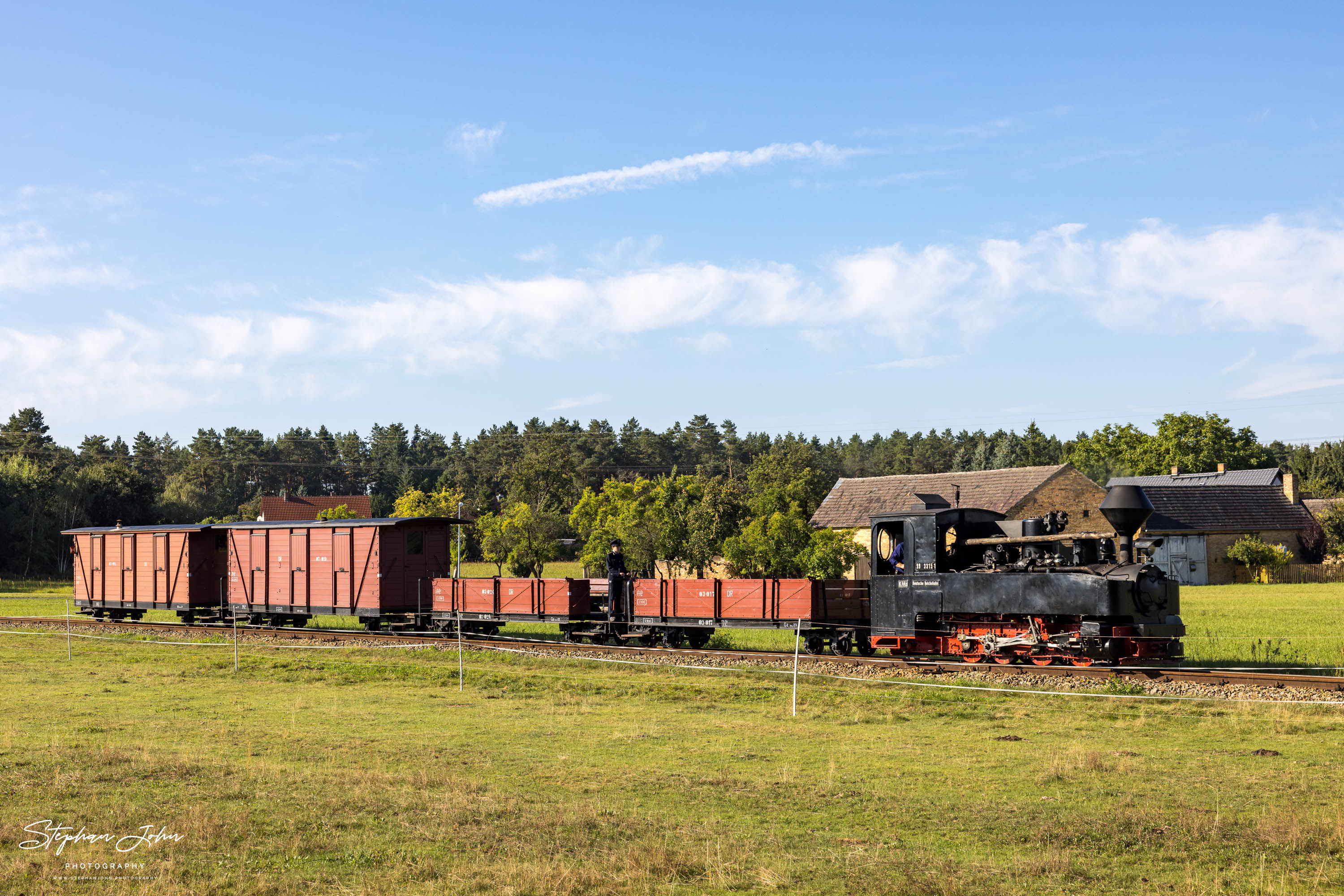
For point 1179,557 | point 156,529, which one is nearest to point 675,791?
point 156,529

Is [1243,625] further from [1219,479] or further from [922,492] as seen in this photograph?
[1219,479]

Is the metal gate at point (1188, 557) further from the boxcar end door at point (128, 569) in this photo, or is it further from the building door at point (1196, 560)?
the boxcar end door at point (128, 569)

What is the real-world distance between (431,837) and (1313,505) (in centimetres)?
9183

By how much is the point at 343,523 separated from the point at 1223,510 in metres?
55.7

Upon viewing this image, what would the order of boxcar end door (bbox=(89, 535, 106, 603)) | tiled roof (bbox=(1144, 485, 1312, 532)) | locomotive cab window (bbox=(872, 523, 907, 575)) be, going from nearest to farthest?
locomotive cab window (bbox=(872, 523, 907, 575)) < boxcar end door (bbox=(89, 535, 106, 603)) < tiled roof (bbox=(1144, 485, 1312, 532))

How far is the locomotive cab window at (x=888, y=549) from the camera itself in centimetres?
2242

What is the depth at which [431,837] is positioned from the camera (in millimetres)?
8773

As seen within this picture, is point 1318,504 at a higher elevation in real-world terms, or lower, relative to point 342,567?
higher

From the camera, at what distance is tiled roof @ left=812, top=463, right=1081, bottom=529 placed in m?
55.4

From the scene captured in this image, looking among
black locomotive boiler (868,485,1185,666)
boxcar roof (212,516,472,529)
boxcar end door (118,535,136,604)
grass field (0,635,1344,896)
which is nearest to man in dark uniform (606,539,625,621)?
boxcar roof (212,516,472,529)

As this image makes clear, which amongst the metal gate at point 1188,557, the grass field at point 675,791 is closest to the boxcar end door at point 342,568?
the grass field at point 675,791

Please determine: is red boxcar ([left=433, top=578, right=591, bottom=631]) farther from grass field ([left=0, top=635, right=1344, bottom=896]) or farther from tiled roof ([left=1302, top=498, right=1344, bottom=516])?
tiled roof ([left=1302, top=498, right=1344, bottom=516])

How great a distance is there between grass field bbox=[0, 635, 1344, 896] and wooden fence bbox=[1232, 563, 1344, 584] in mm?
52941

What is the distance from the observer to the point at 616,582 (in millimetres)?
26359
